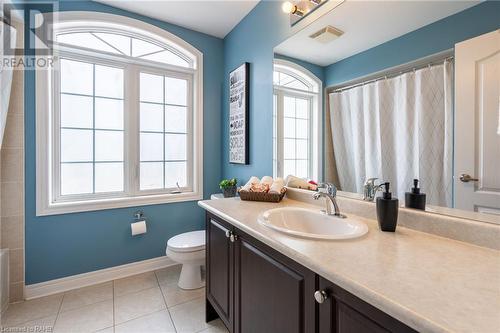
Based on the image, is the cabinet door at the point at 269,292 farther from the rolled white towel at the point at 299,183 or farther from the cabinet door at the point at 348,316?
the rolled white towel at the point at 299,183

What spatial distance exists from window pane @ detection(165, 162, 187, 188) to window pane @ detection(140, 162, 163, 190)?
0.07 metres

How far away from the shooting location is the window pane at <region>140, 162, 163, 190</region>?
247 centimetres

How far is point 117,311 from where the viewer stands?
175cm

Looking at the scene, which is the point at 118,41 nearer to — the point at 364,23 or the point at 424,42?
the point at 364,23

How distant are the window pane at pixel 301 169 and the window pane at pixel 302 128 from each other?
0.63ft

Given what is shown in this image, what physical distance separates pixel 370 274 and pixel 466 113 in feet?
2.54

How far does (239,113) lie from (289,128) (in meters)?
0.74

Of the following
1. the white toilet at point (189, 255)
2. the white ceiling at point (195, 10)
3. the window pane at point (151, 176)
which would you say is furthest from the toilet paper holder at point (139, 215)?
the white ceiling at point (195, 10)

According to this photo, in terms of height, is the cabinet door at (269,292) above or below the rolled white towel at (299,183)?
below

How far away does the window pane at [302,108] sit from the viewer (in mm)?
1702

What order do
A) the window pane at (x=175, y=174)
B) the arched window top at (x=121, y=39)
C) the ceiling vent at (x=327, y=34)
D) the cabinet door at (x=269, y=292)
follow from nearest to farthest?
the cabinet door at (x=269, y=292), the ceiling vent at (x=327, y=34), the arched window top at (x=121, y=39), the window pane at (x=175, y=174)

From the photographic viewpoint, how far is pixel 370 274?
66cm

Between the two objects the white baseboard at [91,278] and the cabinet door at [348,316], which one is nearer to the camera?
Answer: the cabinet door at [348,316]

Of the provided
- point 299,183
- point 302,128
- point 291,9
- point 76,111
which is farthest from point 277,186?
point 76,111
